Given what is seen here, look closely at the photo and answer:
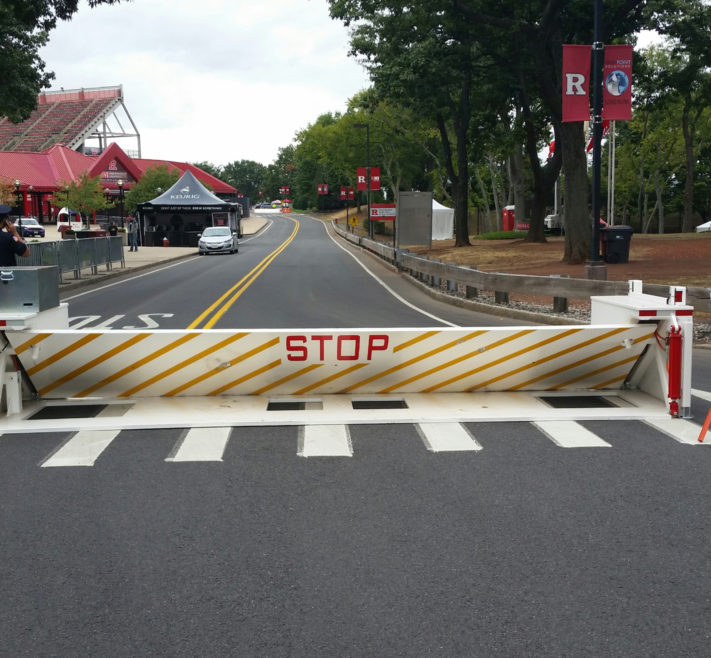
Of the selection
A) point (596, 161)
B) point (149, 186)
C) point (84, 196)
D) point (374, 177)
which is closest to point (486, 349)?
point (596, 161)

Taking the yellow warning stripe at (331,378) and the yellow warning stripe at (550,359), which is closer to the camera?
the yellow warning stripe at (550,359)

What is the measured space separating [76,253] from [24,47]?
6.72 meters

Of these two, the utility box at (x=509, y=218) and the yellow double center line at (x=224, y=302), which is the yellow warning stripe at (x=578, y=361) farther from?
the utility box at (x=509, y=218)

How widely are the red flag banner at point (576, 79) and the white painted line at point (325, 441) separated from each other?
1628cm

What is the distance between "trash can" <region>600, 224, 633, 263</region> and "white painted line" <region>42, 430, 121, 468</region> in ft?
73.0

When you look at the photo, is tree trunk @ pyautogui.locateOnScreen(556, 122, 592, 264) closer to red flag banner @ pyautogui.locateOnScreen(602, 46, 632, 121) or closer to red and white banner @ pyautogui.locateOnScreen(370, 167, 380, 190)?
red flag banner @ pyautogui.locateOnScreen(602, 46, 632, 121)

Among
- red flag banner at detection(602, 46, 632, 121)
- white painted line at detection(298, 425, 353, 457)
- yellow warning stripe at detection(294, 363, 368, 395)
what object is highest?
red flag banner at detection(602, 46, 632, 121)

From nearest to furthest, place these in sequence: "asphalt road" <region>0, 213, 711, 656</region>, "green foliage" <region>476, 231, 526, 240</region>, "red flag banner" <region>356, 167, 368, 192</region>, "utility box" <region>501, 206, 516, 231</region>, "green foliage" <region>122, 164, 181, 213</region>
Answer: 1. "asphalt road" <region>0, 213, 711, 656</region>
2. "green foliage" <region>476, 231, 526, 240</region>
3. "utility box" <region>501, 206, 516, 231</region>
4. "red flag banner" <region>356, 167, 368, 192</region>
5. "green foliage" <region>122, 164, 181, 213</region>

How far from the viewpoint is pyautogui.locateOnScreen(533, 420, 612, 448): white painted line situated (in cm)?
714

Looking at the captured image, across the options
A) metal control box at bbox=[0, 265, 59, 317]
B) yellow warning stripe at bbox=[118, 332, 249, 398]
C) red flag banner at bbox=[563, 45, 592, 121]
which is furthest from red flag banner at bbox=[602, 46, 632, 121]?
metal control box at bbox=[0, 265, 59, 317]

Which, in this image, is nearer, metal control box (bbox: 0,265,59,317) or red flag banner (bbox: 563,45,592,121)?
metal control box (bbox: 0,265,59,317)

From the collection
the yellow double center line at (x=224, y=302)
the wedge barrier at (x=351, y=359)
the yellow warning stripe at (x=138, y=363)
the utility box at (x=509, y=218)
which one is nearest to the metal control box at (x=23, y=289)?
the wedge barrier at (x=351, y=359)

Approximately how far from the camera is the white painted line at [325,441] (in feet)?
22.8

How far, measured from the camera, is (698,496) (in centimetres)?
579
